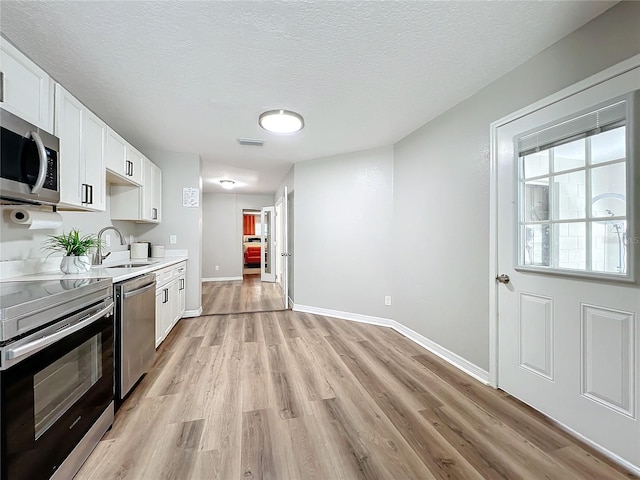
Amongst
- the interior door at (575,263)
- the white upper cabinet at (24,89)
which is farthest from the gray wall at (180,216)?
the interior door at (575,263)

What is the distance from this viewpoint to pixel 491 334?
221 cm

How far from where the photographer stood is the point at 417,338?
3.16 m

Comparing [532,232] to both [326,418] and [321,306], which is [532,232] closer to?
[326,418]

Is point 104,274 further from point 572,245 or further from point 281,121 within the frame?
point 572,245

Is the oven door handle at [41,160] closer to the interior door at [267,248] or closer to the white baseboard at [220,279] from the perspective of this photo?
the interior door at [267,248]

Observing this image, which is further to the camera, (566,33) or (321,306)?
(321,306)

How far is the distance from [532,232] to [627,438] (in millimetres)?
1199

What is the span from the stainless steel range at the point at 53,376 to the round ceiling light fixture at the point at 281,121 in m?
1.98

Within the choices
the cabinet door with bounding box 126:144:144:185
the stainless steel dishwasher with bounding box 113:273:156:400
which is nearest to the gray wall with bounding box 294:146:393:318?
the cabinet door with bounding box 126:144:144:185

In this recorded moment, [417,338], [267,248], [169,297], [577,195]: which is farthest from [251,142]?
[267,248]

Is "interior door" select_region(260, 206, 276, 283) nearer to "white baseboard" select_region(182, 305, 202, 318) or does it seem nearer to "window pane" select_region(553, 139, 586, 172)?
"white baseboard" select_region(182, 305, 202, 318)

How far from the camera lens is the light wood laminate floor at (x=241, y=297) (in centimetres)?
465

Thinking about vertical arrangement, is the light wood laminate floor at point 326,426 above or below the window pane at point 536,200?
below

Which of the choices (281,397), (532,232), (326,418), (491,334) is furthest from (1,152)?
(491,334)
